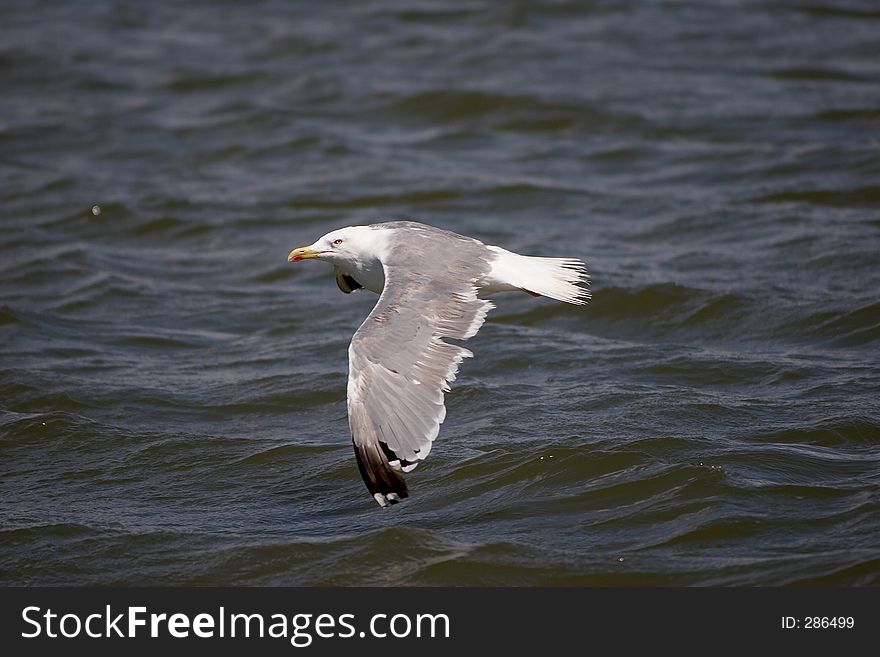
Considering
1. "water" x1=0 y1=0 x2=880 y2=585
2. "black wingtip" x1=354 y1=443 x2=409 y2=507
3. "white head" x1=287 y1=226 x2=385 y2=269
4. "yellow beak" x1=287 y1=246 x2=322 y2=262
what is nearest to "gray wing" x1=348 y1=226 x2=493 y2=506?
"black wingtip" x1=354 y1=443 x2=409 y2=507

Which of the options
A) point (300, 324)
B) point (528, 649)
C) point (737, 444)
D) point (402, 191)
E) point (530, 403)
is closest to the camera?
point (528, 649)

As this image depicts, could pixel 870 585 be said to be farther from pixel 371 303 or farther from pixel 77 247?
pixel 77 247

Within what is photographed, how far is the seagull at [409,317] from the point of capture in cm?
573

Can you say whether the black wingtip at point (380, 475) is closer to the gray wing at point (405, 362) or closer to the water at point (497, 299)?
the gray wing at point (405, 362)

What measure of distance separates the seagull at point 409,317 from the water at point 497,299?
2.05 ft

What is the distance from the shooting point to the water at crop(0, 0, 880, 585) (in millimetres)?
6230

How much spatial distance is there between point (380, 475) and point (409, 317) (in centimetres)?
90

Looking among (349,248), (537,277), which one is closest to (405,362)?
(537,277)

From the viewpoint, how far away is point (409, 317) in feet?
20.5

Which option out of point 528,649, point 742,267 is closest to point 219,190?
point 742,267

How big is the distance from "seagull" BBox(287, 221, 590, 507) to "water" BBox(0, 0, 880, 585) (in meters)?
0.63

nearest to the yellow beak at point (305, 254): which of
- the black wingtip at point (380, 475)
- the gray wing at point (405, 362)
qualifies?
the gray wing at point (405, 362)

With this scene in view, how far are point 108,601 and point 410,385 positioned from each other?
5.58 ft

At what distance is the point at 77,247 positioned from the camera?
1138 cm
